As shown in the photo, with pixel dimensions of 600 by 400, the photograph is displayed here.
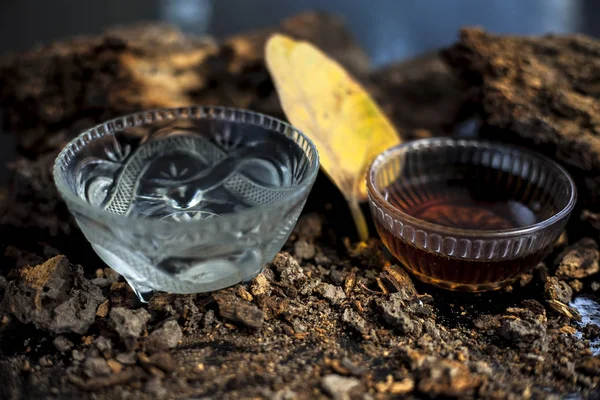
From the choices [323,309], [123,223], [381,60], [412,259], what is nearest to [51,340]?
[123,223]

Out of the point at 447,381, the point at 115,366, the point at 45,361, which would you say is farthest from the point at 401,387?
the point at 45,361

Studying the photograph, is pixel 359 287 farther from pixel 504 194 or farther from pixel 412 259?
pixel 504 194

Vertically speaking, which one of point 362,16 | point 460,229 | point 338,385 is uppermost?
point 460,229

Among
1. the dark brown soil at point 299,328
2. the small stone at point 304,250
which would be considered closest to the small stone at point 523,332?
the dark brown soil at point 299,328

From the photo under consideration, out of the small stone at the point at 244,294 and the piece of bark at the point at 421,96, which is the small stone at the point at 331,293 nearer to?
the small stone at the point at 244,294

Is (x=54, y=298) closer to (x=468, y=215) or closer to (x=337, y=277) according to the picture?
(x=337, y=277)

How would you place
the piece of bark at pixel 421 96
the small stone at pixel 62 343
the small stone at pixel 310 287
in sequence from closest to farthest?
1. the small stone at pixel 62 343
2. the small stone at pixel 310 287
3. the piece of bark at pixel 421 96

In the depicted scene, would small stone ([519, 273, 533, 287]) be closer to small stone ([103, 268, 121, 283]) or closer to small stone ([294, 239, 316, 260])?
small stone ([294, 239, 316, 260])
